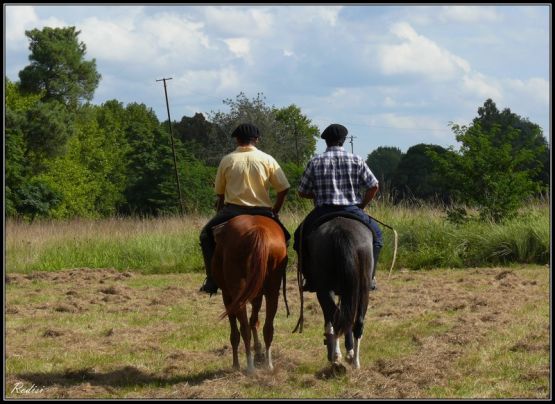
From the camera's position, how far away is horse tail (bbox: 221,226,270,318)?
7.68 m

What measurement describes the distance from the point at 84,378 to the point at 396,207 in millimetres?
13918

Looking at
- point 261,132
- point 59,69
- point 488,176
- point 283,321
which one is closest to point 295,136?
point 261,132

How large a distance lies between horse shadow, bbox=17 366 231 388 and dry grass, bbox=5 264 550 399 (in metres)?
0.01

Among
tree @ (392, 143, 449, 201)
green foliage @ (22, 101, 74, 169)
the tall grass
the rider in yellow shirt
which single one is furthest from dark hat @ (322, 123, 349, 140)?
tree @ (392, 143, 449, 201)

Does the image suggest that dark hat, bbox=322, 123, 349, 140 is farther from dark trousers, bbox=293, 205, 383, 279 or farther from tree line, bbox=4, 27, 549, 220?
tree line, bbox=4, 27, 549, 220

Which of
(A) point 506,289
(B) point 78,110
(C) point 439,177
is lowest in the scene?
(A) point 506,289

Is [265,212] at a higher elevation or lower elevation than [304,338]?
higher

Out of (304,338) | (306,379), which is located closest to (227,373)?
(306,379)

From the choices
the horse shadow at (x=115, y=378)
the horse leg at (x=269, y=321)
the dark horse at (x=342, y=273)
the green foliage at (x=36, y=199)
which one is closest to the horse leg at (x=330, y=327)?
the dark horse at (x=342, y=273)

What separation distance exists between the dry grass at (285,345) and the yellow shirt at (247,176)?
1675mm

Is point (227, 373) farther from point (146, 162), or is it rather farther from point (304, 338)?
point (146, 162)

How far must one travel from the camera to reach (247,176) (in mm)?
8227

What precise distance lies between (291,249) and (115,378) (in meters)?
10.3

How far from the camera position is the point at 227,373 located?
26.6ft
